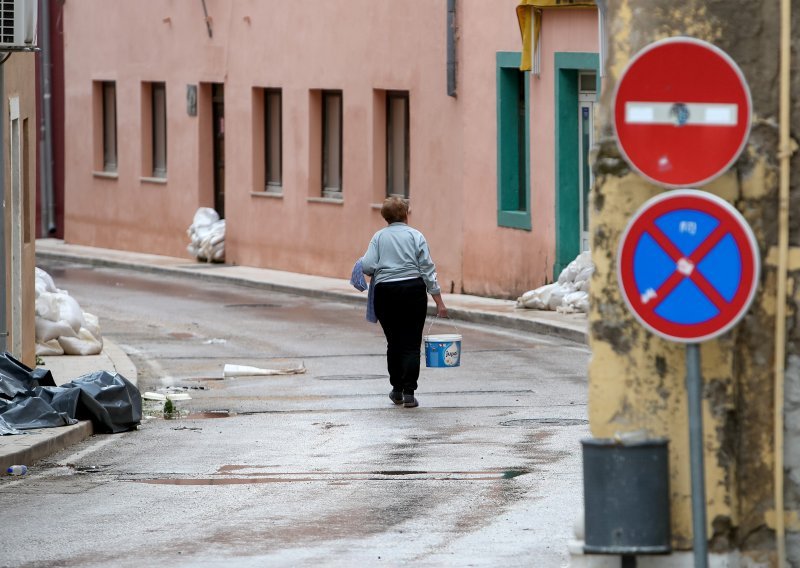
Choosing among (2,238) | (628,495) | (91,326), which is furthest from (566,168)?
(628,495)

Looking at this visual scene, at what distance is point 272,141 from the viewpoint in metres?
30.8

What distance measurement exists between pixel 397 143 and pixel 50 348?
9.73 metres

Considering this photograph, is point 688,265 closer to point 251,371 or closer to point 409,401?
point 409,401

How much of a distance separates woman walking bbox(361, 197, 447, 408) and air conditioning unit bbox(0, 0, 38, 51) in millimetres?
2938

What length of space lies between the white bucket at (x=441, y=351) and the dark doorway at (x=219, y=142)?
17.2m

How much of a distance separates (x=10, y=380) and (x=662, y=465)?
746cm

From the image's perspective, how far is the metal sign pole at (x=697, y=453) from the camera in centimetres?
666

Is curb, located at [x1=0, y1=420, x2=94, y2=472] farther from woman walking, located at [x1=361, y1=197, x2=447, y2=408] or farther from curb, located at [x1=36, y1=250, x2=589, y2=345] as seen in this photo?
curb, located at [x1=36, y1=250, x2=589, y2=345]

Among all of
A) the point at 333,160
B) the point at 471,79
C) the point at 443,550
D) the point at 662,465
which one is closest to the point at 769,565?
the point at 662,465

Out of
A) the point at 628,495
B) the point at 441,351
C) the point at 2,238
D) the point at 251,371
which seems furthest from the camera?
the point at 251,371

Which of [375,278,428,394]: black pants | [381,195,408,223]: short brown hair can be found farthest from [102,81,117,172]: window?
[375,278,428,394]: black pants

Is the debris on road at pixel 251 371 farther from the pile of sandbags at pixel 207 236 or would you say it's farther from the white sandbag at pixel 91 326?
the pile of sandbags at pixel 207 236

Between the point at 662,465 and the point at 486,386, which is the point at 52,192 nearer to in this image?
the point at 486,386

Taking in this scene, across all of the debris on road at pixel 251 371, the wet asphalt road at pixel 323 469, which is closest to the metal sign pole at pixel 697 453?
the wet asphalt road at pixel 323 469
